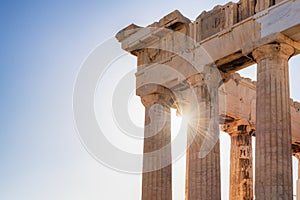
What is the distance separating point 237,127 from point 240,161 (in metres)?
2.17

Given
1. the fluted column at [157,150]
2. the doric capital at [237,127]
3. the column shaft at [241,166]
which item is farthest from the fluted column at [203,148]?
the doric capital at [237,127]

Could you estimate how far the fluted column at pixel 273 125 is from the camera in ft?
79.0

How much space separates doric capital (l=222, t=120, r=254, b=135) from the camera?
3709 cm

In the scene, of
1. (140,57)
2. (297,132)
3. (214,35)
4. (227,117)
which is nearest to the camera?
(214,35)

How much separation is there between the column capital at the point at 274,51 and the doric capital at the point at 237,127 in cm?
1133

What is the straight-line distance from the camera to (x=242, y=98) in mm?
37375

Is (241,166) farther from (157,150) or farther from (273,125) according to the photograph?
(273,125)

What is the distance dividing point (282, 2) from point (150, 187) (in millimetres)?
11704

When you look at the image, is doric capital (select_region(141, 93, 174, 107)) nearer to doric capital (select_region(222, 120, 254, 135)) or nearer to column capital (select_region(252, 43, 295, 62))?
doric capital (select_region(222, 120, 254, 135))

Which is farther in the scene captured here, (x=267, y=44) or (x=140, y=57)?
(x=140, y=57)

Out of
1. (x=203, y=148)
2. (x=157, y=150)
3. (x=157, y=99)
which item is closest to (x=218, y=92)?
(x=157, y=99)

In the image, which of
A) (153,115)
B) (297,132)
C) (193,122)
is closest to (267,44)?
(193,122)

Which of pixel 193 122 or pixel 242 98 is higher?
pixel 242 98

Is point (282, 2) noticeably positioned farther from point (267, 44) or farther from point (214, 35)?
point (214, 35)
